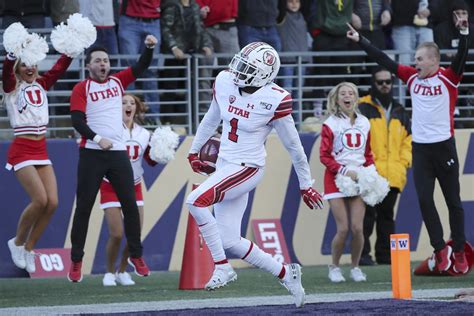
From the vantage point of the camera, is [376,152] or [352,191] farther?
[376,152]

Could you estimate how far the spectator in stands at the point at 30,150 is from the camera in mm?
12625

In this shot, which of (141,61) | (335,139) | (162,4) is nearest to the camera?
(141,61)

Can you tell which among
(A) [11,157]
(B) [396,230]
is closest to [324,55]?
(B) [396,230]

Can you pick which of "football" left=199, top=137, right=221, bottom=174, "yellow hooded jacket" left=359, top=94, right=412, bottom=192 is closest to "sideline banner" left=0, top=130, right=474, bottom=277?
"yellow hooded jacket" left=359, top=94, right=412, bottom=192

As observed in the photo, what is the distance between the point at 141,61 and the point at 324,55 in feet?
12.0

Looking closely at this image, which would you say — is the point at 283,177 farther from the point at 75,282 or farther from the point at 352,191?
the point at 75,282

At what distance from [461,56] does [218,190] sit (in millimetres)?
4128

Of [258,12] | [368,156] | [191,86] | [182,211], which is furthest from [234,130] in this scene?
[258,12]

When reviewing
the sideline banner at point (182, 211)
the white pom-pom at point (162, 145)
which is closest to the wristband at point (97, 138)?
the white pom-pom at point (162, 145)

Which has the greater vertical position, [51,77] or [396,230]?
[51,77]

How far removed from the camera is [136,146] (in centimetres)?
1337

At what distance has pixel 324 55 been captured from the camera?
15.4 meters

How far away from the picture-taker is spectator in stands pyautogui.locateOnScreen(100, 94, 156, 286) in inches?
509

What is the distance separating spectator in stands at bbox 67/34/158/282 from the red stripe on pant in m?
2.66
